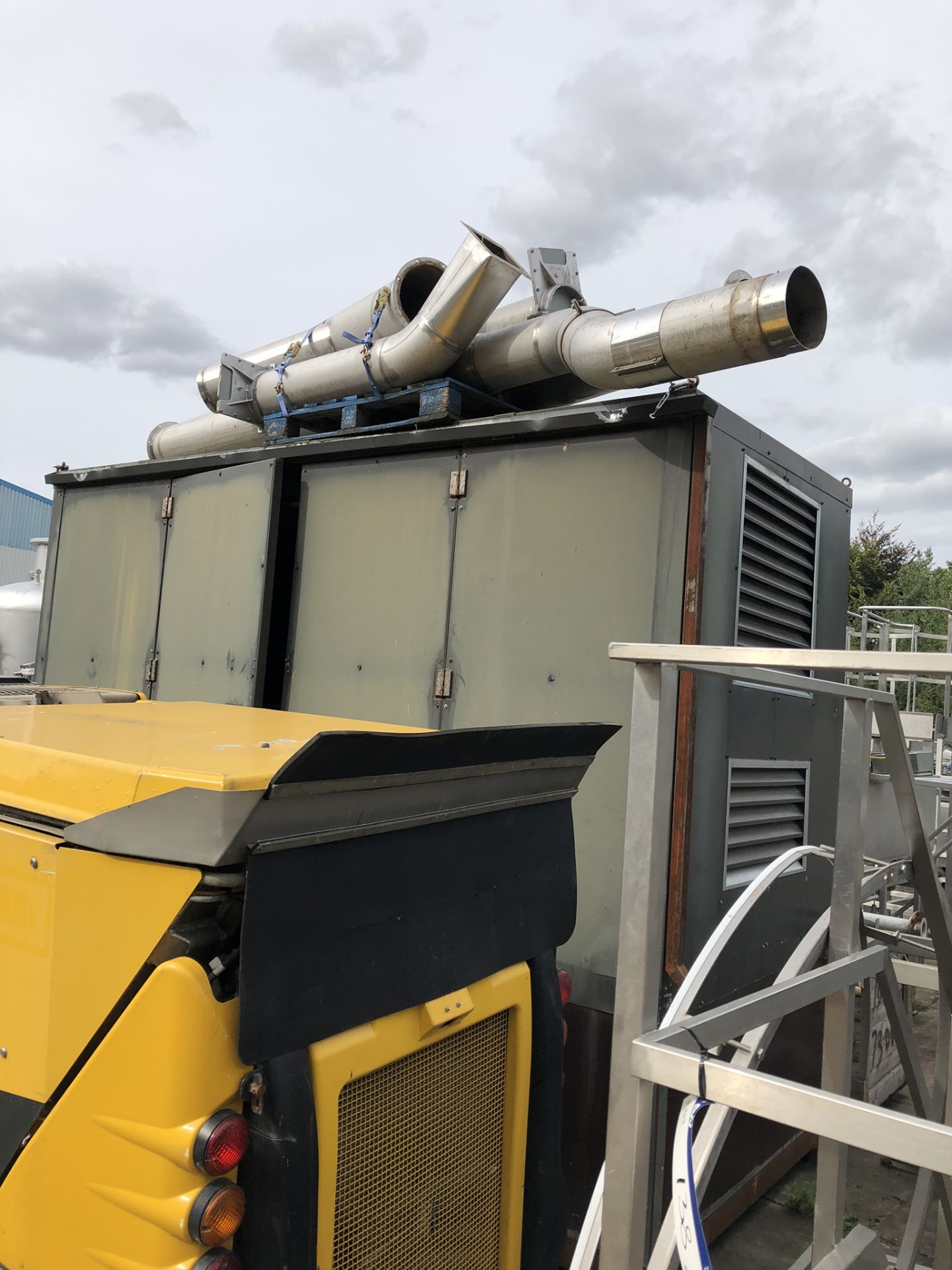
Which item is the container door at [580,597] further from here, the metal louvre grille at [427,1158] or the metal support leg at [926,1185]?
the metal louvre grille at [427,1158]

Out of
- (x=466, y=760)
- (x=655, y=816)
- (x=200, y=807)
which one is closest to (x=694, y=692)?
(x=466, y=760)

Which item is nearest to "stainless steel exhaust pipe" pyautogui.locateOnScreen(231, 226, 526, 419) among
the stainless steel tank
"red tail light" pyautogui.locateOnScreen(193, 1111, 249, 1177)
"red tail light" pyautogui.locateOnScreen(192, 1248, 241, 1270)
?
"red tail light" pyautogui.locateOnScreen(193, 1111, 249, 1177)

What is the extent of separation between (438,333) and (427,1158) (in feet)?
10.2

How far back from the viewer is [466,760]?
6.46ft

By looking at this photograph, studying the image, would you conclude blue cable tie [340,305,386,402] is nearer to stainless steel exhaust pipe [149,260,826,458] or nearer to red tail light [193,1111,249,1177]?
stainless steel exhaust pipe [149,260,826,458]

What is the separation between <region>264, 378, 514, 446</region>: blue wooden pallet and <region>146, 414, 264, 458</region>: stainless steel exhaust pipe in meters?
0.20

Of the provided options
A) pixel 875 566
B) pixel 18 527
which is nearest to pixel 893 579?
pixel 875 566

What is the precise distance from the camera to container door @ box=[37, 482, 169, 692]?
525 centimetres

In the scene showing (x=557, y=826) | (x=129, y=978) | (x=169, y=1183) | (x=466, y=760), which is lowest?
(x=169, y=1183)

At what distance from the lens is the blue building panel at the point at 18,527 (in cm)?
2089

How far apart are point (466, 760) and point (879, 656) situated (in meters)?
0.87

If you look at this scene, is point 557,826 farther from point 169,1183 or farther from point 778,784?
point 778,784

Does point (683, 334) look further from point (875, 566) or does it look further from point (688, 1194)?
point (875, 566)

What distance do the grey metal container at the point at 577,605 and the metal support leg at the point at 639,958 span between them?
1.75m
